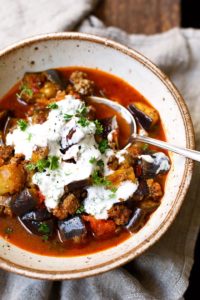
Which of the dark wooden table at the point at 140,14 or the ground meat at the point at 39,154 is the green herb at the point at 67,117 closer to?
the ground meat at the point at 39,154

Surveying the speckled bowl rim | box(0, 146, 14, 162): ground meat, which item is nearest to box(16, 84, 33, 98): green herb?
the speckled bowl rim

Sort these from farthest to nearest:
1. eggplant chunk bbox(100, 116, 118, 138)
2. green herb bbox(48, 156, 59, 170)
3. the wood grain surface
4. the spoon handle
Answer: the wood grain surface
eggplant chunk bbox(100, 116, 118, 138)
green herb bbox(48, 156, 59, 170)
the spoon handle

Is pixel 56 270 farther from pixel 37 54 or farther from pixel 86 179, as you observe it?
pixel 37 54

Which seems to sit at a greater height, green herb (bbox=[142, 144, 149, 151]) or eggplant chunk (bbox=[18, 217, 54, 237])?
green herb (bbox=[142, 144, 149, 151])

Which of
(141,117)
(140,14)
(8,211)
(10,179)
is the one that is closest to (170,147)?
(141,117)

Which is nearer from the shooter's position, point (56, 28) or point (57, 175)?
point (57, 175)

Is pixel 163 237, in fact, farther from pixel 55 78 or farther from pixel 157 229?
pixel 55 78

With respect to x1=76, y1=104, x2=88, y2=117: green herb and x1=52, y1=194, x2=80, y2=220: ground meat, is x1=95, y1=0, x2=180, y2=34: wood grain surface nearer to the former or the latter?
x1=76, y1=104, x2=88, y2=117: green herb

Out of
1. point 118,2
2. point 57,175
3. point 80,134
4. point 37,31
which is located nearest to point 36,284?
point 57,175
